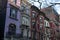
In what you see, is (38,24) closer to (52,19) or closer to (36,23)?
(36,23)

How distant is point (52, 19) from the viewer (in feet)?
15.5

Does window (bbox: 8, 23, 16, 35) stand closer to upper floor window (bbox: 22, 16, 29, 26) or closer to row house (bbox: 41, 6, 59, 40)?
upper floor window (bbox: 22, 16, 29, 26)

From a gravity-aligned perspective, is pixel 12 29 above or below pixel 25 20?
below

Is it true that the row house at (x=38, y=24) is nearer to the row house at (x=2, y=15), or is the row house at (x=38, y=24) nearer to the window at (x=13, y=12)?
the window at (x=13, y=12)

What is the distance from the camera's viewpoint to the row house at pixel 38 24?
4.43 m

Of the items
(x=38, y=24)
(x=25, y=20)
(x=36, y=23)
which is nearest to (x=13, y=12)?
(x=25, y=20)

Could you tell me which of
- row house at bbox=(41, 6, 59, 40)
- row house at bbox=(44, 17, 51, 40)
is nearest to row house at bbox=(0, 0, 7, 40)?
row house at bbox=(41, 6, 59, 40)

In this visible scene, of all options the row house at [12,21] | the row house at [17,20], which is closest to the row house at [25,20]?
the row house at [17,20]

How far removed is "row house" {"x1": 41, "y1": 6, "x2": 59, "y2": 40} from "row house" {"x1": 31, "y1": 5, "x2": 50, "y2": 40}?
12 centimetres

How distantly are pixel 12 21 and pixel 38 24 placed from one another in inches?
34.5

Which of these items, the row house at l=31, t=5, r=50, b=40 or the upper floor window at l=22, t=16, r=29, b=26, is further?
the row house at l=31, t=5, r=50, b=40

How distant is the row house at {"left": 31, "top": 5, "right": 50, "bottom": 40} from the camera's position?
443cm

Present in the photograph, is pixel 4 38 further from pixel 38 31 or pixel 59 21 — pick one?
pixel 59 21

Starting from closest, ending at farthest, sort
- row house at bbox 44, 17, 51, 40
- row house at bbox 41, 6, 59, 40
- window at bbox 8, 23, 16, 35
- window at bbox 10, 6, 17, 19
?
window at bbox 8, 23, 16, 35 → window at bbox 10, 6, 17, 19 → row house at bbox 41, 6, 59, 40 → row house at bbox 44, 17, 51, 40
